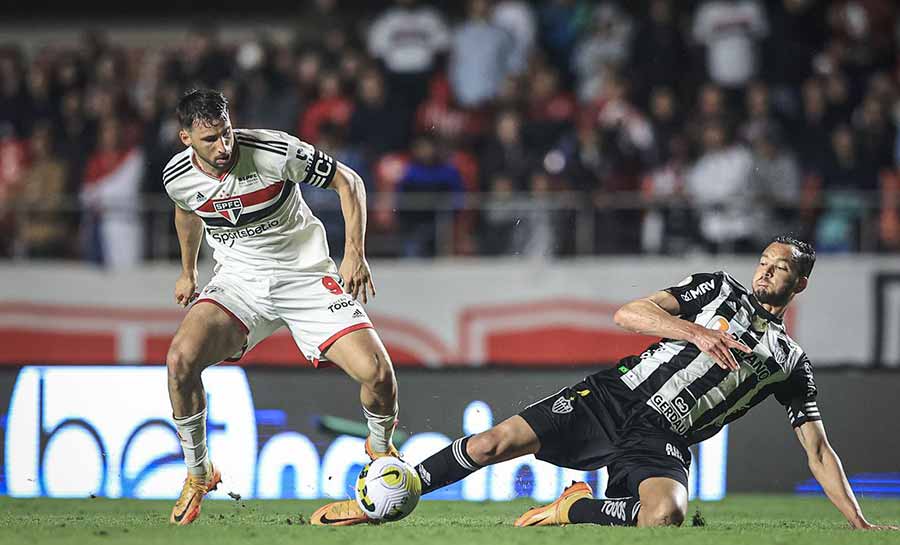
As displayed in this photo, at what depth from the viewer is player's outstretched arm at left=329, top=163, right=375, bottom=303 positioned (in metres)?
6.07

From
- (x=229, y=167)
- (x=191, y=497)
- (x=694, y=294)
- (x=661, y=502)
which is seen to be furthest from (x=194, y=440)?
(x=694, y=294)

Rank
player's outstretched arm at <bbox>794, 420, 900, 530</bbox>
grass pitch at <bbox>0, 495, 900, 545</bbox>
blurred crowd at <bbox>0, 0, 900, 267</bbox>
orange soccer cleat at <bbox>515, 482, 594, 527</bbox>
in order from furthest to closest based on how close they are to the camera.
→ blurred crowd at <bbox>0, 0, 900, 267</bbox> → orange soccer cleat at <bbox>515, 482, 594, 527</bbox> → player's outstretched arm at <bbox>794, 420, 900, 530</bbox> → grass pitch at <bbox>0, 495, 900, 545</bbox>

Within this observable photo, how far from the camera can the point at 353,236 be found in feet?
20.3

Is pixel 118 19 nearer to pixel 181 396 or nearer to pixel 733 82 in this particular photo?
pixel 733 82

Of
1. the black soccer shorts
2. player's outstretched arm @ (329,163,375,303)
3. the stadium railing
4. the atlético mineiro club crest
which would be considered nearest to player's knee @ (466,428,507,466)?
the black soccer shorts

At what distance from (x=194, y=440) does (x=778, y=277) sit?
2.91 meters

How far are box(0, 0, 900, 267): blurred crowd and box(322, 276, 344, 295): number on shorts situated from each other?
403 centimetres

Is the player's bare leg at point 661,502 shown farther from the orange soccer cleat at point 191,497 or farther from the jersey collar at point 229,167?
the jersey collar at point 229,167

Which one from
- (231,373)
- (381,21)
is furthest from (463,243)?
(231,373)

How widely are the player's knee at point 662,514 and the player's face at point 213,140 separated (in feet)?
8.35

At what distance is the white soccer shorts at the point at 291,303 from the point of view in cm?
643

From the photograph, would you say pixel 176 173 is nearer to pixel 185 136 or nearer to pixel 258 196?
pixel 185 136

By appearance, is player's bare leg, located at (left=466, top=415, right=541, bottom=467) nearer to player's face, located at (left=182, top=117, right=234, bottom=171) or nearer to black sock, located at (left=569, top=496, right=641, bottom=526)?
black sock, located at (left=569, top=496, right=641, bottom=526)

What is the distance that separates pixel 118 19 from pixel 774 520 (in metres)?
11.5
